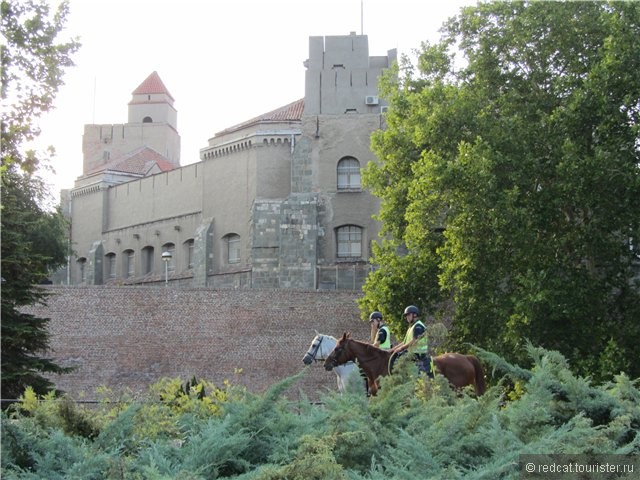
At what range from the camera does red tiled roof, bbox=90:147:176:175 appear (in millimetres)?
61125

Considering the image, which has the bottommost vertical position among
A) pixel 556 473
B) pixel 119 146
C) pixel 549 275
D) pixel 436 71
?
pixel 556 473

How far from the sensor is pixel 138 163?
2498 inches

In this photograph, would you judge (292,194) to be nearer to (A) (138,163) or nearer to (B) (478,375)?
(A) (138,163)

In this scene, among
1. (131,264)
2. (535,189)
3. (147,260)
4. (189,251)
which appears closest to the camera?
(535,189)

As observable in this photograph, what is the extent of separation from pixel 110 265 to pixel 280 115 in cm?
1721

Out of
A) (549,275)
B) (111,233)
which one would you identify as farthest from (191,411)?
(111,233)

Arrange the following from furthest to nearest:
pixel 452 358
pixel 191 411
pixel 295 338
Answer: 1. pixel 295 338
2. pixel 452 358
3. pixel 191 411

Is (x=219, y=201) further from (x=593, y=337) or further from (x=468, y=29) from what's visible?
(x=593, y=337)

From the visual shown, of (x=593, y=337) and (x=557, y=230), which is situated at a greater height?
(x=557, y=230)

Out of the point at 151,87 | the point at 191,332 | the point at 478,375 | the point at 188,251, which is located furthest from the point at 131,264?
the point at 478,375

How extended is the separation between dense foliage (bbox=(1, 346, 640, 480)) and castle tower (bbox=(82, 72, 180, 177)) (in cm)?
6641

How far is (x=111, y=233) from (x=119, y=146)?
21.0m

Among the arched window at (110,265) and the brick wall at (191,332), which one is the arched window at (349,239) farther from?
the arched window at (110,265)

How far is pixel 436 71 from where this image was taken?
30234mm
